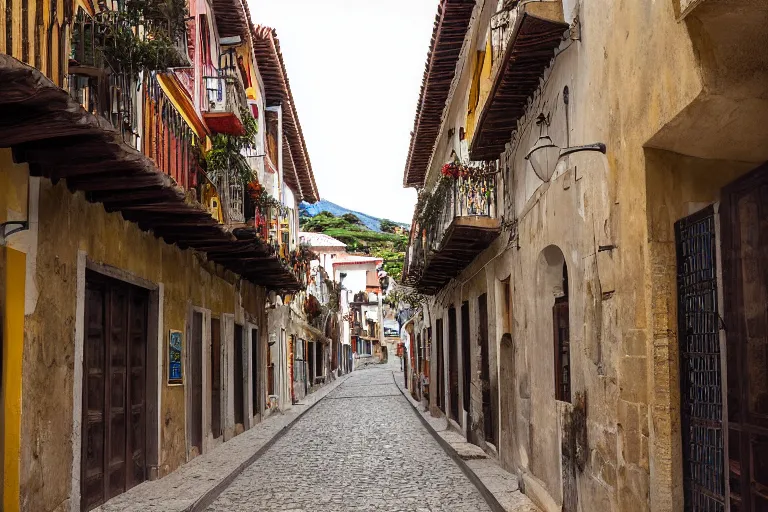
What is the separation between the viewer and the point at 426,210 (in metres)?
16.4

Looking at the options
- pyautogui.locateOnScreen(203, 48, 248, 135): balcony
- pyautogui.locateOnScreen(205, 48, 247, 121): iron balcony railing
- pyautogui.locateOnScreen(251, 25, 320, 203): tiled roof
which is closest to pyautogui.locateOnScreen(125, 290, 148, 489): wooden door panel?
pyautogui.locateOnScreen(203, 48, 248, 135): balcony

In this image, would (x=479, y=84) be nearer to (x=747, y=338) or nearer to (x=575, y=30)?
(x=575, y=30)

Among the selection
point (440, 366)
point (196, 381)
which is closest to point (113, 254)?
point (196, 381)

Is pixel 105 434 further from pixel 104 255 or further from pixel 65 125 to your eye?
pixel 65 125

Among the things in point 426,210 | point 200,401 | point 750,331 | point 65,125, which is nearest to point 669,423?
point 750,331

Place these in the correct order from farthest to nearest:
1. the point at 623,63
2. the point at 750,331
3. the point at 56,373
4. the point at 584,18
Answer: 1. the point at 56,373
2. the point at 584,18
3. the point at 623,63
4. the point at 750,331

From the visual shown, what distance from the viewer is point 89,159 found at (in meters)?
7.04

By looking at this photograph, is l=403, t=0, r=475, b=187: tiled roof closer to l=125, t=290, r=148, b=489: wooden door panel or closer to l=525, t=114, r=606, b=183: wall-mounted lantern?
Result: l=125, t=290, r=148, b=489: wooden door panel

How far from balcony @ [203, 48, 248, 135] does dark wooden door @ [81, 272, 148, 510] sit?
487cm

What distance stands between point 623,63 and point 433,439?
1230cm

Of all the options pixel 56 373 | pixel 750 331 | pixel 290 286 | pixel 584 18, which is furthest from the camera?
pixel 290 286

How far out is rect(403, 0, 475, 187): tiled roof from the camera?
13766 mm

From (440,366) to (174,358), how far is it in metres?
10.7

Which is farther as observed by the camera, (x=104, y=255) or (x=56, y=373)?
(x=104, y=255)
